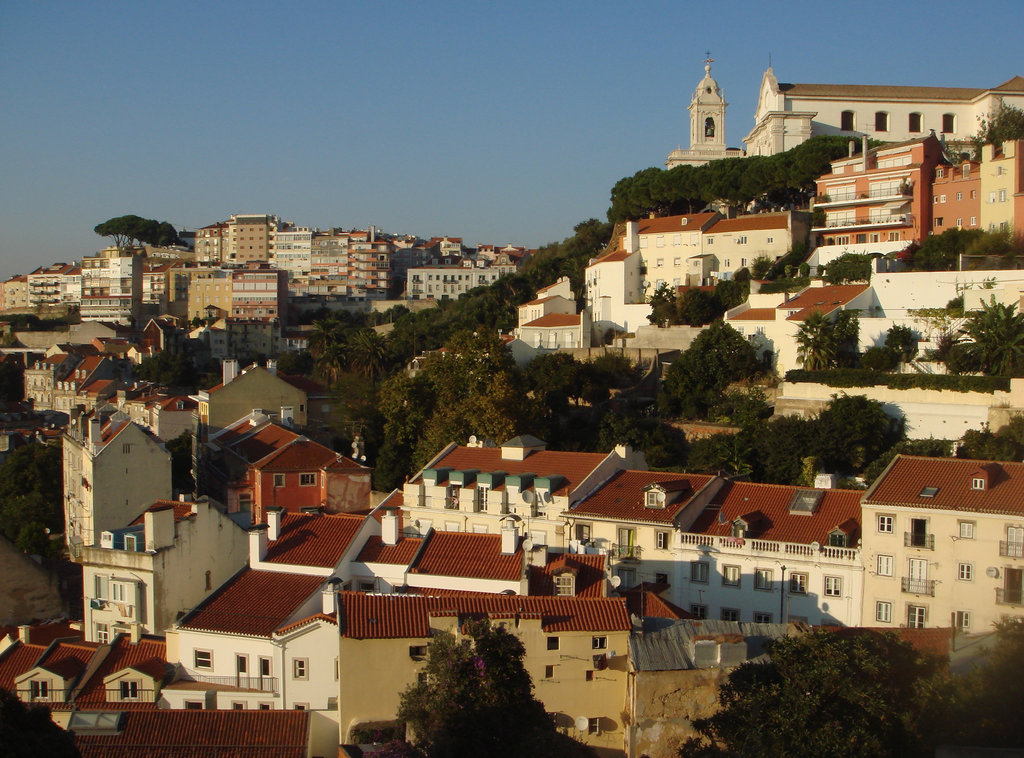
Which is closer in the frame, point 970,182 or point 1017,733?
point 1017,733

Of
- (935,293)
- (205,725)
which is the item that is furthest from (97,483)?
(935,293)

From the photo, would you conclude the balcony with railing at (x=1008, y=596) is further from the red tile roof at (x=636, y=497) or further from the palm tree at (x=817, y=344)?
the palm tree at (x=817, y=344)

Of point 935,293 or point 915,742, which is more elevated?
point 935,293

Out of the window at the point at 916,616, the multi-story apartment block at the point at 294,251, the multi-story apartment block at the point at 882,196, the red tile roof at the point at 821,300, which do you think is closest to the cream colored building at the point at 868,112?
the multi-story apartment block at the point at 882,196

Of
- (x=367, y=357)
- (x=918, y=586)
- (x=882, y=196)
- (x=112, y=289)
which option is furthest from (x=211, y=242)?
(x=918, y=586)

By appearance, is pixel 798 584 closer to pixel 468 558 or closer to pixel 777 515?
pixel 777 515

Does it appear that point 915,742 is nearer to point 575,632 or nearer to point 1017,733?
point 1017,733
